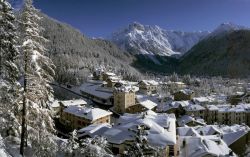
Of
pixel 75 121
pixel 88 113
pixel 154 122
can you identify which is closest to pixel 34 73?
pixel 154 122

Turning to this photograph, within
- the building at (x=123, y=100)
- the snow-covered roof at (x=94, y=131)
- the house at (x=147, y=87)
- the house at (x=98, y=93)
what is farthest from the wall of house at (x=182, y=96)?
the snow-covered roof at (x=94, y=131)

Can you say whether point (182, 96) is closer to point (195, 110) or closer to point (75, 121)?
point (195, 110)

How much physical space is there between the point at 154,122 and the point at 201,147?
867 cm

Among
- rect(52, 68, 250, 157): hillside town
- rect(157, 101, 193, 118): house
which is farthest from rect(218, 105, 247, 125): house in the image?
rect(157, 101, 193, 118): house

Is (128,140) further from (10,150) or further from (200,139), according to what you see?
(10,150)

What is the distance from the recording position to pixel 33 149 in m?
33.8

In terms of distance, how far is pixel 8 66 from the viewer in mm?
26250

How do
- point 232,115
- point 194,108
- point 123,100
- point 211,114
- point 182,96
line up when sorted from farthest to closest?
point 182,96, point 211,114, point 194,108, point 232,115, point 123,100

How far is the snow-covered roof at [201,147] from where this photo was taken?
56.6 m


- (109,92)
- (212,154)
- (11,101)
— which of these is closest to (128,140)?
(212,154)

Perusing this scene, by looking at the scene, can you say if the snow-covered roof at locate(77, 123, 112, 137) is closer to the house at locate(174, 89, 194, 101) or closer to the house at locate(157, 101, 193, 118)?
the house at locate(157, 101, 193, 118)

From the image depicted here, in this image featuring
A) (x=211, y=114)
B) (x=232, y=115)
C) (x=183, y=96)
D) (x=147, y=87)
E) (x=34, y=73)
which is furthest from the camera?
(x=147, y=87)

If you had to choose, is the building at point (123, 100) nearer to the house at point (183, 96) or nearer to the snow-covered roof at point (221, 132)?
the snow-covered roof at point (221, 132)

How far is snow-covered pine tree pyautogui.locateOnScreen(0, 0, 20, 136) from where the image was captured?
25.3 meters
